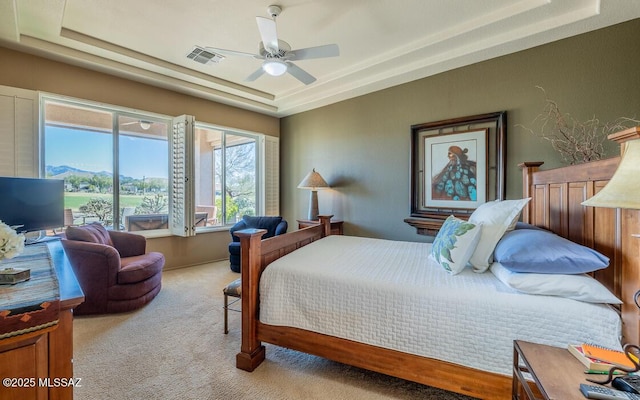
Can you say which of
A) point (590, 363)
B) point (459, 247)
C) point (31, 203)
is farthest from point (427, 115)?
point (31, 203)

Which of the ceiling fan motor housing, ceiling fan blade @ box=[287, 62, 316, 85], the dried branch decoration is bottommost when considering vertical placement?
the dried branch decoration

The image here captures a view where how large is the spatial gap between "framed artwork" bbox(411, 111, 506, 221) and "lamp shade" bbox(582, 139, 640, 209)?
233cm

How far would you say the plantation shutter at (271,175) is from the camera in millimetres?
5289

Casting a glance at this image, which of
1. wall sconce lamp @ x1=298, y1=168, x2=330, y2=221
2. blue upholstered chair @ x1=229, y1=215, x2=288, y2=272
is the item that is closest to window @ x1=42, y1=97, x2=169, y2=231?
blue upholstered chair @ x1=229, y1=215, x2=288, y2=272

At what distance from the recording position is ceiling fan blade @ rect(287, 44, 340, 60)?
7.76 feet

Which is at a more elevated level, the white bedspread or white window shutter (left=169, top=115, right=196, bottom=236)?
white window shutter (left=169, top=115, right=196, bottom=236)

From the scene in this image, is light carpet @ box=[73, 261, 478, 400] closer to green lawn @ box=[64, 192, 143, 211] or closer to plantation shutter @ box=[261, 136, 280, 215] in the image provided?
green lawn @ box=[64, 192, 143, 211]

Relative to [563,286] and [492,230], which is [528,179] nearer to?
[492,230]

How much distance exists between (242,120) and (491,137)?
4.02 meters

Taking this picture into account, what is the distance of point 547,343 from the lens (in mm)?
1292

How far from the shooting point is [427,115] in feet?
11.8

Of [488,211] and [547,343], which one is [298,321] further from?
[488,211]

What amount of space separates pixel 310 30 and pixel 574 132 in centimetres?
283

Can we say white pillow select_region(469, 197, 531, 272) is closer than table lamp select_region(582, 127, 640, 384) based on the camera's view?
No
